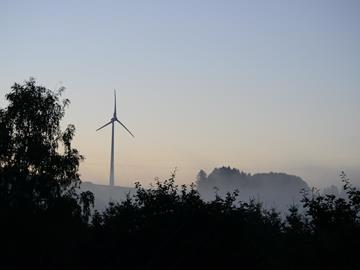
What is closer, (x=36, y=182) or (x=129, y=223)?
(x=129, y=223)

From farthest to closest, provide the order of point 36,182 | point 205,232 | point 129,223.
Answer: point 36,182 < point 129,223 < point 205,232

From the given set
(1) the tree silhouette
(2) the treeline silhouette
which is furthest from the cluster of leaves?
(1) the tree silhouette

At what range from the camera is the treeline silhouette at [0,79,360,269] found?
22484 mm

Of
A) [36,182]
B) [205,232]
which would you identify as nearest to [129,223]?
[205,232]

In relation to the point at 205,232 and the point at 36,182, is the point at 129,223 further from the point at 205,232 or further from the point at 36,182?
the point at 36,182

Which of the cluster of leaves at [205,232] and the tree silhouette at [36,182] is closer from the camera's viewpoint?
the cluster of leaves at [205,232]

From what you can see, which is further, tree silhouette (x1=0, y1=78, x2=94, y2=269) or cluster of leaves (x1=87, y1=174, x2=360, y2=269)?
tree silhouette (x1=0, y1=78, x2=94, y2=269)

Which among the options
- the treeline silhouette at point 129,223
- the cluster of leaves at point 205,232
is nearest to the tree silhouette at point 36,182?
the treeline silhouette at point 129,223

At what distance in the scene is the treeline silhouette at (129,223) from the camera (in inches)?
885

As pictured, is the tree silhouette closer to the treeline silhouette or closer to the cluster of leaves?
the treeline silhouette

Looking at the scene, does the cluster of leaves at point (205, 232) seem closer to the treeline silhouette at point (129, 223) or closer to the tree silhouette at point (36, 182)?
the treeline silhouette at point (129, 223)

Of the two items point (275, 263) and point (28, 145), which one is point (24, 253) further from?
point (275, 263)

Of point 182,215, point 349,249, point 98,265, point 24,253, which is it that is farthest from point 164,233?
point 24,253

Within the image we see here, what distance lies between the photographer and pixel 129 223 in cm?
2734
